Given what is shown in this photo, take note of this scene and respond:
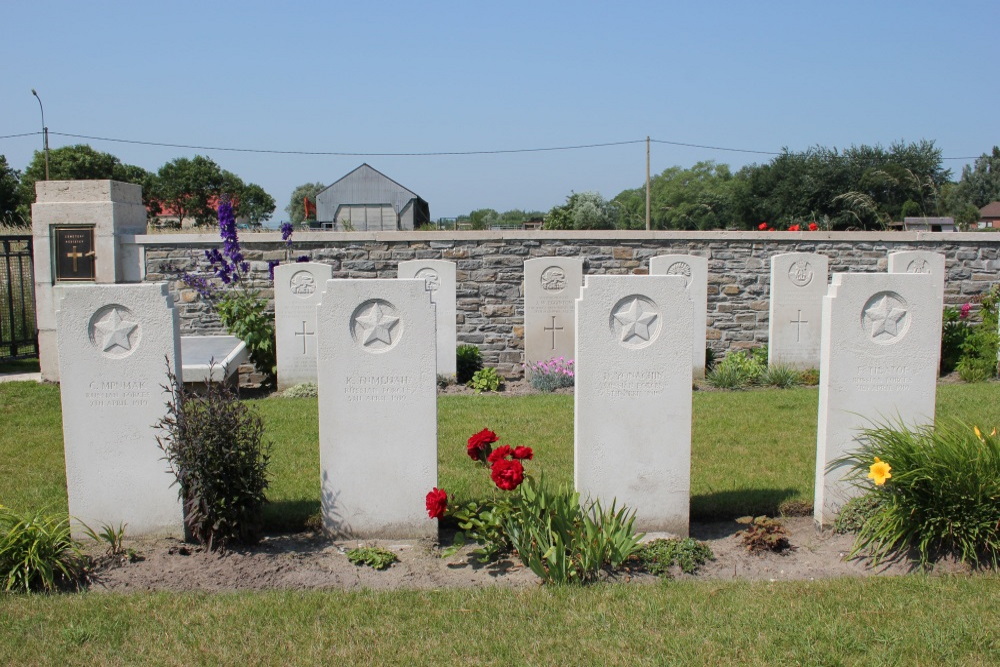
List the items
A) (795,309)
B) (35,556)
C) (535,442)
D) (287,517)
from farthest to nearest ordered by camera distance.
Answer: (795,309), (535,442), (287,517), (35,556)

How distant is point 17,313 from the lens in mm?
14523

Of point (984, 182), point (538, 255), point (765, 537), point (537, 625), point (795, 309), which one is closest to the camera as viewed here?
point (537, 625)

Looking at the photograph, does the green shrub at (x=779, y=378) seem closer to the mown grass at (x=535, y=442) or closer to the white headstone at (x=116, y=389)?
the mown grass at (x=535, y=442)

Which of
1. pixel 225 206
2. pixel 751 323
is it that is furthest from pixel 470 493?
pixel 751 323

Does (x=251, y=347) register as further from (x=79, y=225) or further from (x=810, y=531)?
(x=810, y=531)

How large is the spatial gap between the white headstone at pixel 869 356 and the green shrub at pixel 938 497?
329 mm

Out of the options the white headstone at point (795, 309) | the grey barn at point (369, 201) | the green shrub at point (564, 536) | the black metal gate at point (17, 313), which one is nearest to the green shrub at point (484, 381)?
the white headstone at point (795, 309)

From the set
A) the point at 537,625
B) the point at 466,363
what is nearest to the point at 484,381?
the point at 466,363

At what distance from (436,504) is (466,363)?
6935 millimetres

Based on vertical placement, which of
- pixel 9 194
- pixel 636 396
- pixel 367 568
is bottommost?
pixel 367 568

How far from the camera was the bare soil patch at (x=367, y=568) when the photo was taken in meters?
4.12

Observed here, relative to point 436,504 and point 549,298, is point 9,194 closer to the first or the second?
point 549,298

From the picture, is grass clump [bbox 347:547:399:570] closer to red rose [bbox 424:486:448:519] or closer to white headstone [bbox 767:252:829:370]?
red rose [bbox 424:486:448:519]

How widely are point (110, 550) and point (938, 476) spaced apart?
453cm
